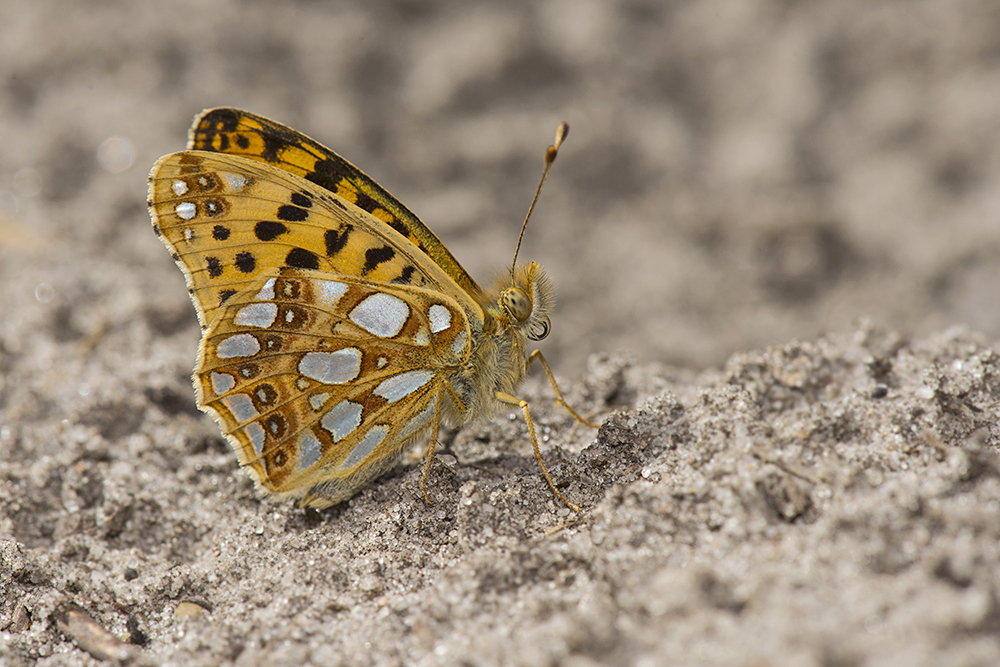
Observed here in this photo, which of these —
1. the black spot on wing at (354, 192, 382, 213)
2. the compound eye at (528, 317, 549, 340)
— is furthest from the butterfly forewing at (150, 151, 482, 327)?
the compound eye at (528, 317, 549, 340)

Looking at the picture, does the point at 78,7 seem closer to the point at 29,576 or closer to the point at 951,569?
the point at 29,576

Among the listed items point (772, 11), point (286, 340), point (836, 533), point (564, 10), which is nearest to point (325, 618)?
point (286, 340)

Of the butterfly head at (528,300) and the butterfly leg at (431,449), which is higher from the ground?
the butterfly head at (528,300)

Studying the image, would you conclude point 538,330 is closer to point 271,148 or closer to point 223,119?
point 271,148

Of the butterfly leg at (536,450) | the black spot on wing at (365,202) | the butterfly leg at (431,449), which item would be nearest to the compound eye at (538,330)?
the butterfly leg at (536,450)

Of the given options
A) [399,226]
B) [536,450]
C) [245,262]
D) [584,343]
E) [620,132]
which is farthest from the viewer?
[620,132]

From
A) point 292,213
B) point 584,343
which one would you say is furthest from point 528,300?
point 584,343

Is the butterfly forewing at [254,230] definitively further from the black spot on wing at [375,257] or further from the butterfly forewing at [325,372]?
the butterfly forewing at [325,372]

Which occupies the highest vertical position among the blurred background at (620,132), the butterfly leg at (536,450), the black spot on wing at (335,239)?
the blurred background at (620,132)
